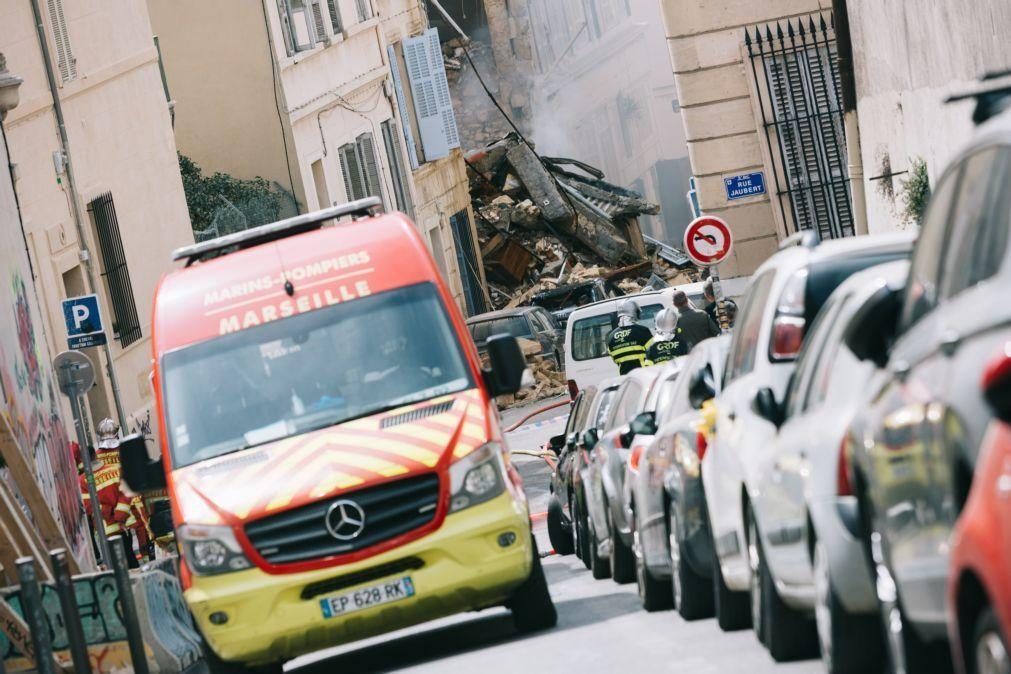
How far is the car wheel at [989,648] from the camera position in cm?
473

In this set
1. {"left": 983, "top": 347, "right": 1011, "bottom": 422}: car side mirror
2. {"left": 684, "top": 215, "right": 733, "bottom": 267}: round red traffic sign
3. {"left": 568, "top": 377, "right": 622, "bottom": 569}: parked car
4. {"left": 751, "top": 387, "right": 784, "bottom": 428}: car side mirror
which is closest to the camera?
{"left": 983, "top": 347, "right": 1011, "bottom": 422}: car side mirror

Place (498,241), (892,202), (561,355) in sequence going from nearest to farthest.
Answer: (892,202) < (561,355) < (498,241)

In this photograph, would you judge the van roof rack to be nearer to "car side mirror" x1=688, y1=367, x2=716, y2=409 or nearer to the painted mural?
"car side mirror" x1=688, y1=367, x2=716, y2=409

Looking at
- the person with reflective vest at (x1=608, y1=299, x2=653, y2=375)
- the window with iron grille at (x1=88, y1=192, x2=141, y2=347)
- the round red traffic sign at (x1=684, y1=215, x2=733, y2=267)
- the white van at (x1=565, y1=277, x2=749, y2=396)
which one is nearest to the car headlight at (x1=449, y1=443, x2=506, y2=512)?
the person with reflective vest at (x1=608, y1=299, x2=653, y2=375)

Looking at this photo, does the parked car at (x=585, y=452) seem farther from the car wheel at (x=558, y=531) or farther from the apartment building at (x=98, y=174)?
the apartment building at (x=98, y=174)

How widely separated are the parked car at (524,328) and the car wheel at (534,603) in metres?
Answer: 26.7

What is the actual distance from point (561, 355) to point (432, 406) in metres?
28.7

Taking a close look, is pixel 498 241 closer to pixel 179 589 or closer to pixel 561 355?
pixel 561 355

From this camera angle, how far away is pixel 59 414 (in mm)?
24875

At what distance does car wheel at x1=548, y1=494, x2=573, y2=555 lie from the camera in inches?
803

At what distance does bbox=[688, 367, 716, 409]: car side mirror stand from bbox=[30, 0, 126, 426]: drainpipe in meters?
17.4

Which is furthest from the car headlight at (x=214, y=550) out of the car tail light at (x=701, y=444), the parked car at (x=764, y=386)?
the parked car at (x=764, y=386)

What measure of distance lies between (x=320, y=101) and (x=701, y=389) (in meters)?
32.8

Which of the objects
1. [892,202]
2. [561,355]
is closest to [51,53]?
[892,202]
